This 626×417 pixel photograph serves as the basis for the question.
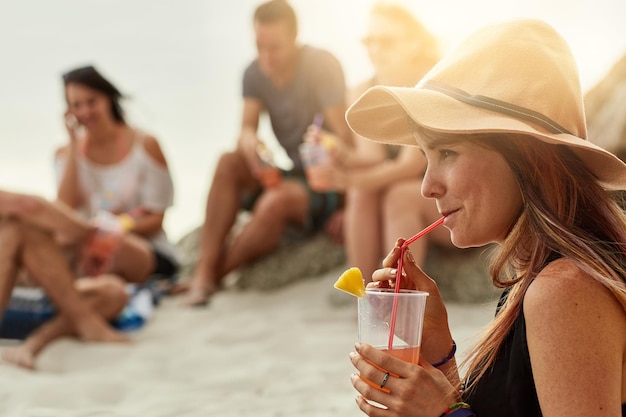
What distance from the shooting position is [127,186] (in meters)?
4.91

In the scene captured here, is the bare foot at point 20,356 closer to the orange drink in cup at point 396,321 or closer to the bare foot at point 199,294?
the bare foot at point 199,294

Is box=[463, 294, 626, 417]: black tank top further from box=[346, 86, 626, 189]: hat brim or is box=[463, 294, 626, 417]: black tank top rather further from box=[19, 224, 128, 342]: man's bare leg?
box=[19, 224, 128, 342]: man's bare leg

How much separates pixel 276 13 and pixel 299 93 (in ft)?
1.67

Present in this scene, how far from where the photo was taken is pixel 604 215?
54.6 inches

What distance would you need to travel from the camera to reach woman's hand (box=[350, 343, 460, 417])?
4.54ft

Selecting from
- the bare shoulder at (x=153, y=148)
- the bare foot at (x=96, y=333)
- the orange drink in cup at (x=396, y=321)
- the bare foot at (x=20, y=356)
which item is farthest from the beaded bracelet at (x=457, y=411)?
the bare shoulder at (x=153, y=148)

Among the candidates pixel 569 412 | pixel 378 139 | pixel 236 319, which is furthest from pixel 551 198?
pixel 236 319

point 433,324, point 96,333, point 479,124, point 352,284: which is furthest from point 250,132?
point 479,124

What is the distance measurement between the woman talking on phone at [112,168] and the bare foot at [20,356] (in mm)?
1148

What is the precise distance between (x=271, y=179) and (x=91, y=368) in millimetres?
1667

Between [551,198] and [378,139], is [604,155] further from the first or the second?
[378,139]

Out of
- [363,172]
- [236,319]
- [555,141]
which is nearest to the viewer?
[555,141]

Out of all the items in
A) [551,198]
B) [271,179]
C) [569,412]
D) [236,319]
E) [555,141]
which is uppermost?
[555,141]

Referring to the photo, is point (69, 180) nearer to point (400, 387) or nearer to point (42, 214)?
point (42, 214)
